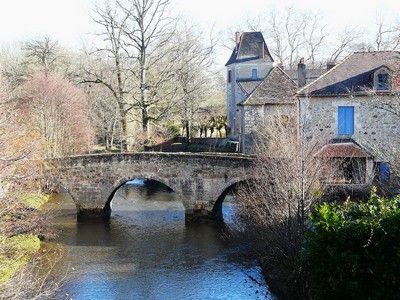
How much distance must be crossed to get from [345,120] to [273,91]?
230 inches

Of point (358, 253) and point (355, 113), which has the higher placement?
point (355, 113)

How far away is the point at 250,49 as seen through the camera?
1442 inches

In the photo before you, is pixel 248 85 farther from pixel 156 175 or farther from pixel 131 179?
pixel 131 179

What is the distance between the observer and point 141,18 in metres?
30.7

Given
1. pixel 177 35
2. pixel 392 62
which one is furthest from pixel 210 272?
pixel 177 35

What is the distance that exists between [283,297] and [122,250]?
686 centimetres

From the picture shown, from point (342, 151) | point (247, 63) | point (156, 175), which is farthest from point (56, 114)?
point (342, 151)

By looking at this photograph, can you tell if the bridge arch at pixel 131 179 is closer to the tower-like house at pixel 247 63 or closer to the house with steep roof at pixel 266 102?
the house with steep roof at pixel 266 102

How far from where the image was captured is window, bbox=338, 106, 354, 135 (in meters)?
20.2

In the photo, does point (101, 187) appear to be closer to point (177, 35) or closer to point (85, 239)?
point (85, 239)

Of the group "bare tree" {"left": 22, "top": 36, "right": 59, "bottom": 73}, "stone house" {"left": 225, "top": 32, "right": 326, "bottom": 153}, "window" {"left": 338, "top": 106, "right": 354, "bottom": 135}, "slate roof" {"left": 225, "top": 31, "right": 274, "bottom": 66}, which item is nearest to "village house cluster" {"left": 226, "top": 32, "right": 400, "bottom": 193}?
"window" {"left": 338, "top": 106, "right": 354, "bottom": 135}

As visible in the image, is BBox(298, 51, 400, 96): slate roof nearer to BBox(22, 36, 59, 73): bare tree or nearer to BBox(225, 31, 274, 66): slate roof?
BBox(225, 31, 274, 66): slate roof

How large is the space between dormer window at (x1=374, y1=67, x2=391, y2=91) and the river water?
26.8 ft

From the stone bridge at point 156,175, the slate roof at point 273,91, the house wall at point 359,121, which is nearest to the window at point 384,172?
the house wall at point 359,121
